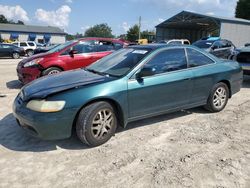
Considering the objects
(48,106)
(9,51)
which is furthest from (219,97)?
(9,51)

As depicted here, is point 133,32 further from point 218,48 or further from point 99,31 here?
point 99,31

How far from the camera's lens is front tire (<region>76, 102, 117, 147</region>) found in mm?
3723

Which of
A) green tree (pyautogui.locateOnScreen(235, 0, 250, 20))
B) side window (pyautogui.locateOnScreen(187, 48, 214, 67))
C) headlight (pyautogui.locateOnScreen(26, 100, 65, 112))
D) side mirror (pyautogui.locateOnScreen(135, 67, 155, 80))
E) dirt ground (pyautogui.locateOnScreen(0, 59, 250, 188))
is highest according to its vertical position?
green tree (pyautogui.locateOnScreen(235, 0, 250, 20))

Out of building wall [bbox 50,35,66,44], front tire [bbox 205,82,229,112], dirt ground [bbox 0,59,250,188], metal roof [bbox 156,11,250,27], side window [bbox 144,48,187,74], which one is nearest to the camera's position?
dirt ground [bbox 0,59,250,188]

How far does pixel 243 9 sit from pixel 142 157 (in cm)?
5815

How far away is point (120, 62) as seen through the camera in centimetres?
466

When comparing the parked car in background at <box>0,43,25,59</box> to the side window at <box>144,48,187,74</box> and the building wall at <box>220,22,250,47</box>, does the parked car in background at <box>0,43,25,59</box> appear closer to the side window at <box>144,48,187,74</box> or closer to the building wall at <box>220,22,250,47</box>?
the side window at <box>144,48,187,74</box>

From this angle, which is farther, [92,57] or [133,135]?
[92,57]

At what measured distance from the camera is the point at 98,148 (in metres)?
3.89

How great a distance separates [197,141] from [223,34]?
27.3 m

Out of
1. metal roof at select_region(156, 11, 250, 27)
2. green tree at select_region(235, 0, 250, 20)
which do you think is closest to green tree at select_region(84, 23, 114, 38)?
green tree at select_region(235, 0, 250, 20)

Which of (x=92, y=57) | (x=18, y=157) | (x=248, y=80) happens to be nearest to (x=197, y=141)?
(x=18, y=157)

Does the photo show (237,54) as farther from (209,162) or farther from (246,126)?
(209,162)

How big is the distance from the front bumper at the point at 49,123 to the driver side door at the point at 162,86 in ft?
3.39
